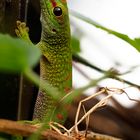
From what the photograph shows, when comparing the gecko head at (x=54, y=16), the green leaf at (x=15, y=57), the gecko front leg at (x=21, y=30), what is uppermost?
the gecko head at (x=54, y=16)

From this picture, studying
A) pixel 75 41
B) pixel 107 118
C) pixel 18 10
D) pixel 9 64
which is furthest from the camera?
pixel 107 118

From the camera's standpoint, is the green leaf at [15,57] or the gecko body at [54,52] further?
the gecko body at [54,52]

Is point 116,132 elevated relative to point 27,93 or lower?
lower

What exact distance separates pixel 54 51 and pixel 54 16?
0.36ft

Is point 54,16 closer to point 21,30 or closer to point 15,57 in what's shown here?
point 21,30

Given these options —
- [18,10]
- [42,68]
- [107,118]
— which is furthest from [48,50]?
[107,118]

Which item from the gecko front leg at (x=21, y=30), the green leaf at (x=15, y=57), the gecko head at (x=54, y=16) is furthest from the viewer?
the gecko head at (x=54, y=16)

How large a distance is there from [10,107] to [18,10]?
0.96 feet

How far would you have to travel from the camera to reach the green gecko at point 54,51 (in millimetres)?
1055

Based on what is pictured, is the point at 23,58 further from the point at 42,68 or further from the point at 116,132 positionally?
the point at 116,132

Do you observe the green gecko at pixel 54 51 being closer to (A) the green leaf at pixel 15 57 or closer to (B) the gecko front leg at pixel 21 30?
(B) the gecko front leg at pixel 21 30

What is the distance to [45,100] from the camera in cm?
106

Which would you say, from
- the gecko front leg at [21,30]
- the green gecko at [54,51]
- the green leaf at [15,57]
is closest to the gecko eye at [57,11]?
the green gecko at [54,51]

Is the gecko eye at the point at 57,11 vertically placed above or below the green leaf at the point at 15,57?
above
